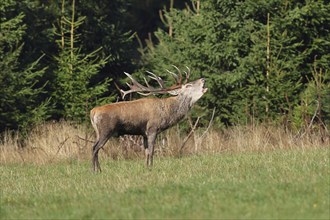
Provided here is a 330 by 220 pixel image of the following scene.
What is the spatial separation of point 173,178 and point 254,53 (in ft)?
31.8

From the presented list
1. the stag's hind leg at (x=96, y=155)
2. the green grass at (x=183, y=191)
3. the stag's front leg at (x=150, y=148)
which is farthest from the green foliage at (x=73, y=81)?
the green grass at (x=183, y=191)

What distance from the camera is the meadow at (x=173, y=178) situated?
37.1 ft

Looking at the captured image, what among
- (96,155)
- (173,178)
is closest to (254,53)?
(96,155)

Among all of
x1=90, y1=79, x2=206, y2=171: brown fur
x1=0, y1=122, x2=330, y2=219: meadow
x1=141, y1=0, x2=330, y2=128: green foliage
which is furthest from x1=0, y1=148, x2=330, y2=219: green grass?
x1=141, y1=0, x2=330, y2=128: green foliage

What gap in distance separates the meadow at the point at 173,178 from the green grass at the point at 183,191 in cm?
1

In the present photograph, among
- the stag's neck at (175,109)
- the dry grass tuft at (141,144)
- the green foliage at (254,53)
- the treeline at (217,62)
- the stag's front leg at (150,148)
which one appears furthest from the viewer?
the green foliage at (254,53)

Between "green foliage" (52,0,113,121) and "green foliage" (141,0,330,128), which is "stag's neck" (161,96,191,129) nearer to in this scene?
"green foliage" (141,0,330,128)

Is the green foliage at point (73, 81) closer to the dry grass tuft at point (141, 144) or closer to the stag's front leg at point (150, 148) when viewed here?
the dry grass tuft at point (141, 144)

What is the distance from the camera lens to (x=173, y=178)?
14008 mm

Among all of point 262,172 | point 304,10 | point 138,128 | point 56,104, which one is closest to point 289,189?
point 262,172

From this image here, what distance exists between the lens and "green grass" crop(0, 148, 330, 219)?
1116 centimetres

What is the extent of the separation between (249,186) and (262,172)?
1790 millimetres

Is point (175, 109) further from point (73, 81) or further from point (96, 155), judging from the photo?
point (73, 81)

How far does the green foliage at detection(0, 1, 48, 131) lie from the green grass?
6382 mm
